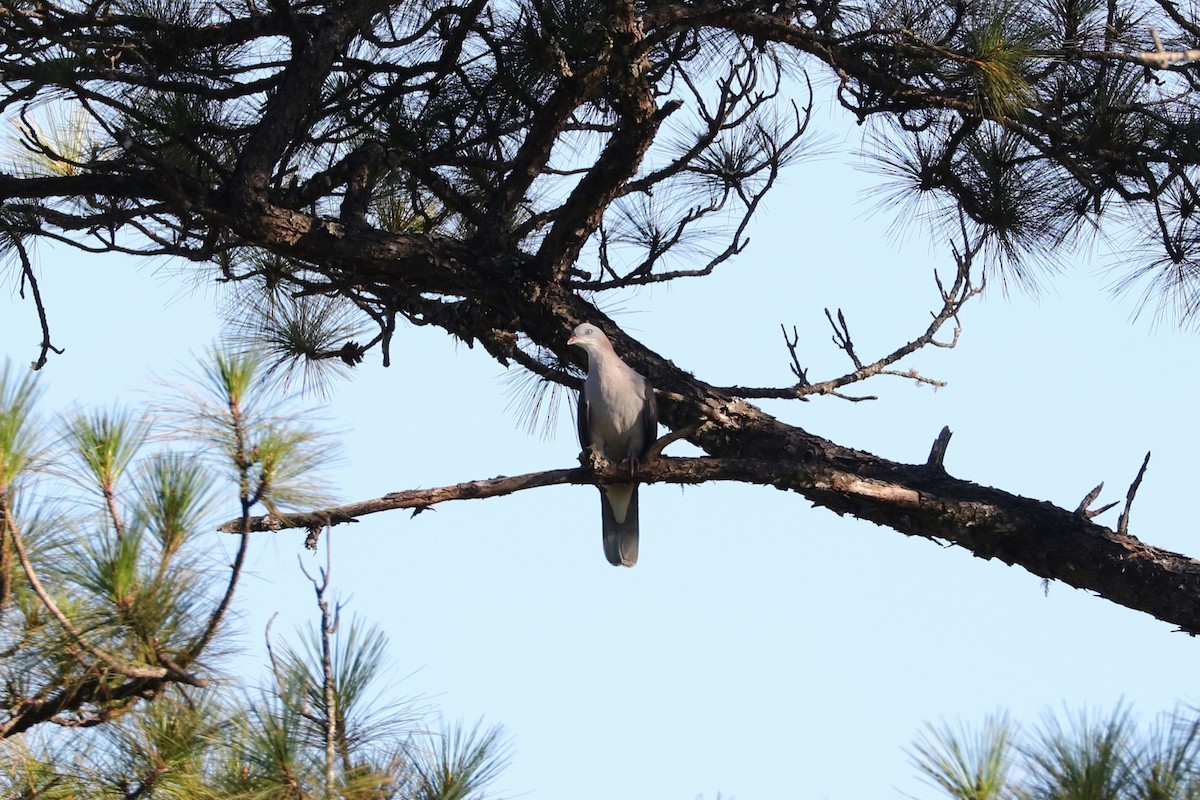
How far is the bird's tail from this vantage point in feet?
15.2

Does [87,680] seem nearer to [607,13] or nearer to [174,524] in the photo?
[174,524]

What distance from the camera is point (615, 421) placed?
4.36 meters

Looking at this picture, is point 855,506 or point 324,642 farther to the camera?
point 855,506

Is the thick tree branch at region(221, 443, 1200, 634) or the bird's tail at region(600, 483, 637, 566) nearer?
the thick tree branch at region(221, 443, 1200, 634)

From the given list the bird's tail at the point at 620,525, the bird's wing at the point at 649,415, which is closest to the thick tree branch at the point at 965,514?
the bird's wing at the point at 649,415

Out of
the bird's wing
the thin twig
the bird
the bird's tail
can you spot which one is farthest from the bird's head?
the thin twig

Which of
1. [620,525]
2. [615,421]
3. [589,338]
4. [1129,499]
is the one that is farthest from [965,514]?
[620,525]

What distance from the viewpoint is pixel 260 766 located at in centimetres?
250

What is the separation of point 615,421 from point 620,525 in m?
0.49

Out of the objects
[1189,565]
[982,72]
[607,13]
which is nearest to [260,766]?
[607,13]

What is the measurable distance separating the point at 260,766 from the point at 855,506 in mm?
1691

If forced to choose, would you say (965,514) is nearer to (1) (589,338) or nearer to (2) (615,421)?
(1) (589,338)

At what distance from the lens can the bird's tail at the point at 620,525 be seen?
4.63 meters

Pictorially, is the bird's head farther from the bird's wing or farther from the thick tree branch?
the thick tree branch
